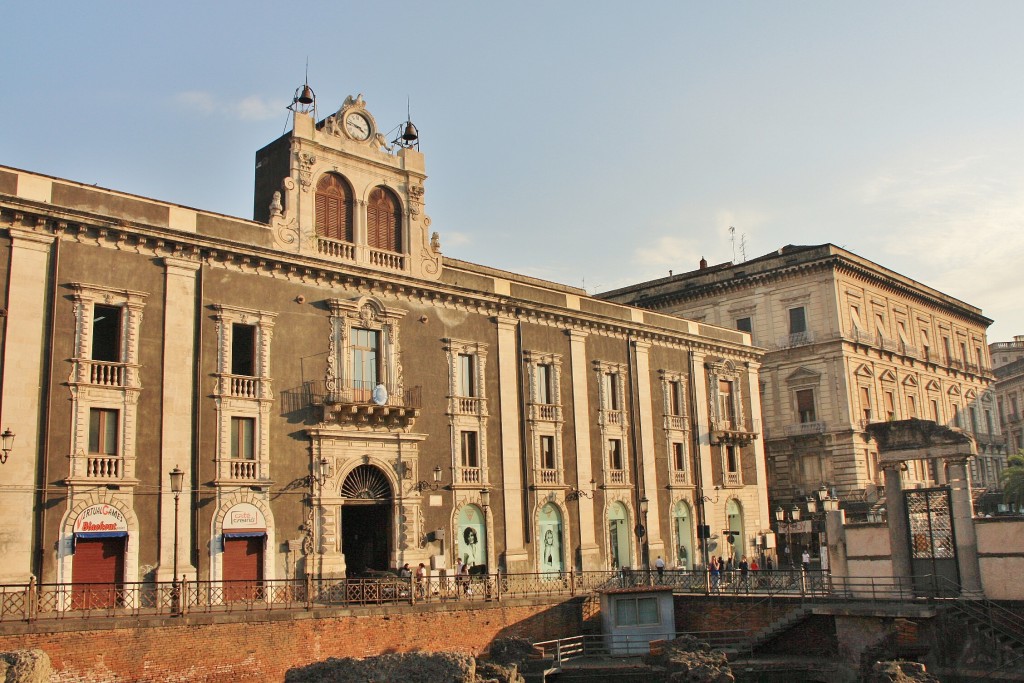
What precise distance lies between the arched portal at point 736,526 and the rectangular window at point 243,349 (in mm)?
25489

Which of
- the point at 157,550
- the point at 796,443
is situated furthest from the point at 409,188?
the point at 796,443

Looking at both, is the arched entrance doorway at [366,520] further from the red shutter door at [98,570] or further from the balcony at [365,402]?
the red shutter door at [98,570]

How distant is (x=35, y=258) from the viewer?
26.5m

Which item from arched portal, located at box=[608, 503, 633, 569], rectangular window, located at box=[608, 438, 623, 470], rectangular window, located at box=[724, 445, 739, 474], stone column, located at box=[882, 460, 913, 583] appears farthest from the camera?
rectangular window, located at box=[724, 445, 739, 474]

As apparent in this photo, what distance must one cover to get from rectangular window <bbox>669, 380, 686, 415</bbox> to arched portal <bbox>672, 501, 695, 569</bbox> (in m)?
4.20

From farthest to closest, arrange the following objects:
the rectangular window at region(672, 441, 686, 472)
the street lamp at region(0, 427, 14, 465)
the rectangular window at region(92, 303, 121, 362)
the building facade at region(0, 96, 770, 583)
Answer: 1. the rectangular window at region(672, 441, 686, 472)
2. the rectangular window at region(92, 303, 121, 362)
3. the building facade at region(0, 96, 770, 583)
4. the street lamp at region(0, 427, 14, 465)

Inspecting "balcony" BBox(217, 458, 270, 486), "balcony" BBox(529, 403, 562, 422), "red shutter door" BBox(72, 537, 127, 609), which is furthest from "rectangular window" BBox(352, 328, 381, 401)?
"red shutter door" BBox(72, 537, 127, 609)

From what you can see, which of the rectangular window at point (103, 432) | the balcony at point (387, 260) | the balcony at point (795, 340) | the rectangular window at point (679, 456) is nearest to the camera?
the rectangular window at point (103, 432)

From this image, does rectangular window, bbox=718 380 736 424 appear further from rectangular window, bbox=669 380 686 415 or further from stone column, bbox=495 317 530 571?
stone column, bbox=495 317 530 571

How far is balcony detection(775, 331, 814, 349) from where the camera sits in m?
56.7

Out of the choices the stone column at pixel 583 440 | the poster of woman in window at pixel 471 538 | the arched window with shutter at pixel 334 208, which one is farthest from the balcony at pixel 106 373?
the stone column at pixel 583 440

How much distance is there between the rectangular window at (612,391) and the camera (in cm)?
4247

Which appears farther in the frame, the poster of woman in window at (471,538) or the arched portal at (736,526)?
the arched portal at (736,526)

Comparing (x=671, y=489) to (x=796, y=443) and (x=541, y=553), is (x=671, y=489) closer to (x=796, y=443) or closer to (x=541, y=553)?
(x=541, y=553)
